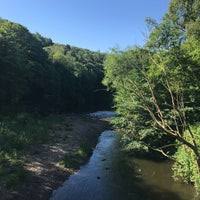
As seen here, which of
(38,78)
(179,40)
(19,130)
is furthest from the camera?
(38,78)

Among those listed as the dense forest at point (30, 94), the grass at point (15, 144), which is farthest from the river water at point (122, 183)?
the dense forest at point (30, 94)

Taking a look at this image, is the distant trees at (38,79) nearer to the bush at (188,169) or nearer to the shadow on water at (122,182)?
the shadow on water at (122,182)

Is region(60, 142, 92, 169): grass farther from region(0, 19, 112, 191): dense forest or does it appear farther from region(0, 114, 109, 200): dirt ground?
region(0, 19, 112, 191): dense forest

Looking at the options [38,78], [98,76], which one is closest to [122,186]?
[38,78]

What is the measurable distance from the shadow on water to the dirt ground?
0.87 meters

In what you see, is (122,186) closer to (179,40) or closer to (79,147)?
(79,147)

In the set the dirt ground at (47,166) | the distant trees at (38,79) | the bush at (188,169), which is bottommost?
the dirt ground at (47,166)

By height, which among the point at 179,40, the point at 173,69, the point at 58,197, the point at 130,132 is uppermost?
the point at 179,40

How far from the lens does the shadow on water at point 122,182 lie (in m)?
28.3

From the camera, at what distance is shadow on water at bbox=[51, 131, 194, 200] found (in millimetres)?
28273

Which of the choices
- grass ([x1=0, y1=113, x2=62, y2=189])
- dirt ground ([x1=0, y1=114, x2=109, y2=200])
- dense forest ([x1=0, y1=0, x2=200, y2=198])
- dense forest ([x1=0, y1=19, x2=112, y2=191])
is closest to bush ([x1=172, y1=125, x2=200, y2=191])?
dense forest ([x1=0, y1=0, x2=200, y2=198])

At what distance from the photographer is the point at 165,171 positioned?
118 feet

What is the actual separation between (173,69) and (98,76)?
88930mm

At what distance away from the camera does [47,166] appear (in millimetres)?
34625
